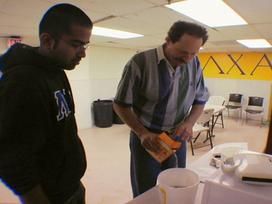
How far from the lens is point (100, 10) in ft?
7.88

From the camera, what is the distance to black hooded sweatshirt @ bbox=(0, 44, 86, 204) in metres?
0.68

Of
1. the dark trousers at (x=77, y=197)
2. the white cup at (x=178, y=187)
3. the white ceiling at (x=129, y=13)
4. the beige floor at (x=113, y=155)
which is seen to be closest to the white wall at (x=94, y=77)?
the beige floor at (x=113, y=155)

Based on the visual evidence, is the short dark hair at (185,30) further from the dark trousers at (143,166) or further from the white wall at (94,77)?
the white wall at (94,77)

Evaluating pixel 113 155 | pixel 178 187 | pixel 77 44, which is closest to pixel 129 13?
pixel 77 44

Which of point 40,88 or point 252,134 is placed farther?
point 252,134

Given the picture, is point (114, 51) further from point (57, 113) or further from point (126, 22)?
point (57, 113)

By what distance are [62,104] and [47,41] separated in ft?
0.84

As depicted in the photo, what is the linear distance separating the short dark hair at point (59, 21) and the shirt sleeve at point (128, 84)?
380mm

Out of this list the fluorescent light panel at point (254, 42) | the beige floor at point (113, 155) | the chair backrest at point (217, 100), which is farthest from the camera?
the chair backrest at point (217, 100)

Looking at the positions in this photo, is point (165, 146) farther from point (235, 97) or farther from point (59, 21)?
point (235, 97)

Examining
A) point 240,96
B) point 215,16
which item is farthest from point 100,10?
point 240,96

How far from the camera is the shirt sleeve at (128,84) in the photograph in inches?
47.2

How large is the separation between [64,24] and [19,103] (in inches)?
14.4

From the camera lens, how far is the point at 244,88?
7.01 m
